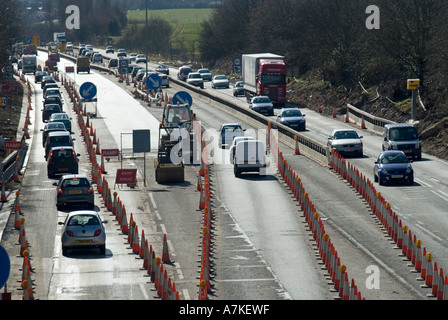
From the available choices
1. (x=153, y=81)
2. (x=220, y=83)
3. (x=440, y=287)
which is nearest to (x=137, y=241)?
(x=440, y=287)

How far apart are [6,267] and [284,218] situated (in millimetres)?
19715

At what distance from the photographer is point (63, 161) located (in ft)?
140

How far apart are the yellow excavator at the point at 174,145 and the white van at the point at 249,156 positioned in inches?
98.3

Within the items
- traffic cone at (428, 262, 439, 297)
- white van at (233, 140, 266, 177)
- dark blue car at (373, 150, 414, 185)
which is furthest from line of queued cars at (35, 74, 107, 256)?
dark blue car at (373, 150, 414, 185)

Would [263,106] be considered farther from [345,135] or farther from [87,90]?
[87,90]

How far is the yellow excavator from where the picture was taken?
41.8m

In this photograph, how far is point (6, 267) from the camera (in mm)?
14477

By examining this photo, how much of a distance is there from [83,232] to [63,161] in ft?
51.5

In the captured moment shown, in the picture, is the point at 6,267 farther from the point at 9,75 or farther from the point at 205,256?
the point at 9,75

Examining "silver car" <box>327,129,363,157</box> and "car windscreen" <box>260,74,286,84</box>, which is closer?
A: "silver car" <box>327,129,363,157</box>

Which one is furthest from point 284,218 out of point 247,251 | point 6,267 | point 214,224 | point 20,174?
point 6,267

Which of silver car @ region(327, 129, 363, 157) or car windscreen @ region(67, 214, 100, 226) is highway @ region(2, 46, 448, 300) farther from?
car windscreen @ region(67, 214, 100, 226)

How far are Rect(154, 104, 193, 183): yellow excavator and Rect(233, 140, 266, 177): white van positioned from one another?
250cm
